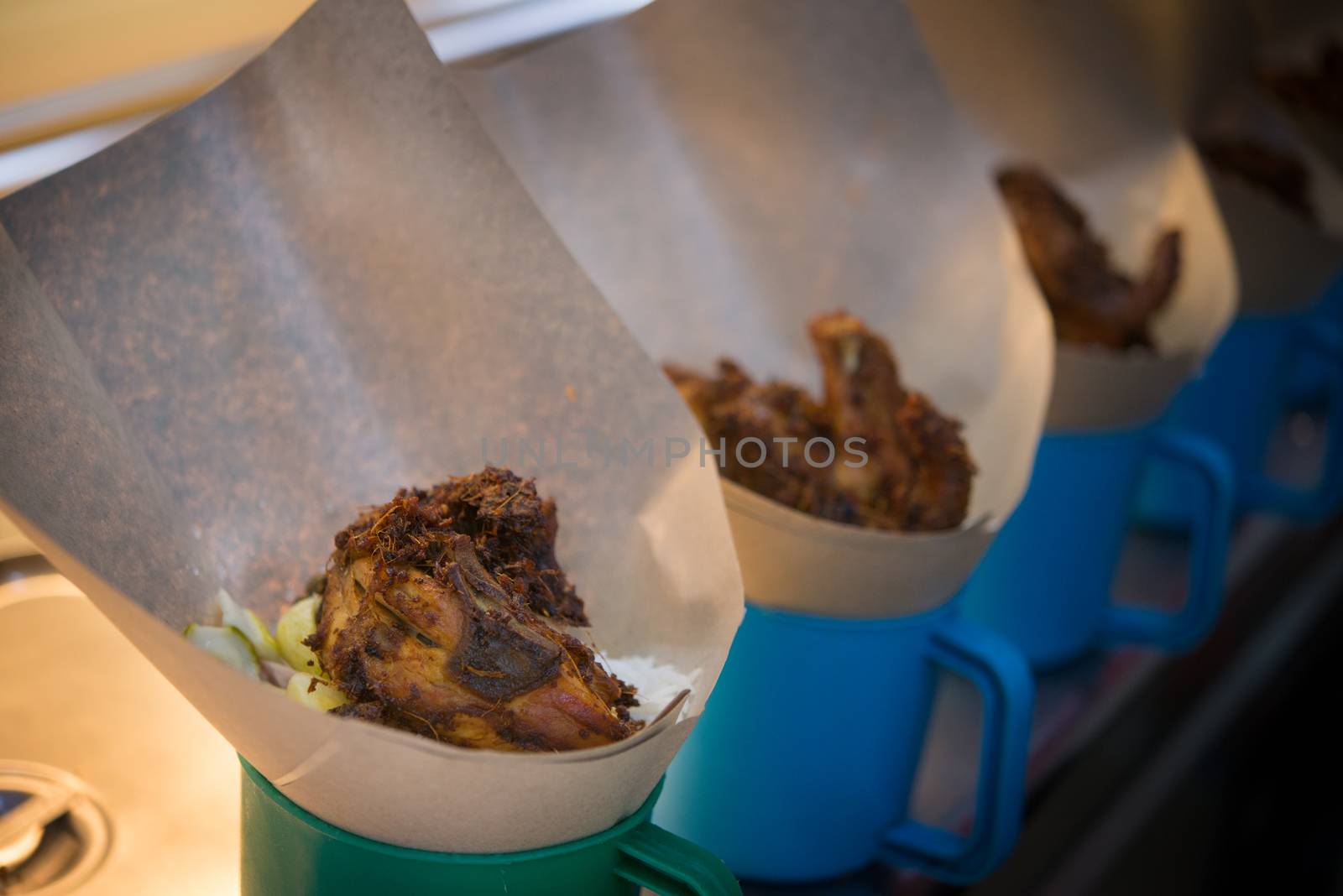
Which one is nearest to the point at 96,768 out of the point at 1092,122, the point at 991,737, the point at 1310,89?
the point at 991,737

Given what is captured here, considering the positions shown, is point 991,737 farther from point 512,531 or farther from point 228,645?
point 228,645

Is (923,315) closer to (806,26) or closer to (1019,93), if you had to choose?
(806,26)

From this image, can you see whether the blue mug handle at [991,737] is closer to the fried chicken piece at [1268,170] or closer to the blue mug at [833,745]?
the blue mug at [833,745]

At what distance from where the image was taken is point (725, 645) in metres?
0.80

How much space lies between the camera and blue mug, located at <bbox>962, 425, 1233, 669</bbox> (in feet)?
4.70

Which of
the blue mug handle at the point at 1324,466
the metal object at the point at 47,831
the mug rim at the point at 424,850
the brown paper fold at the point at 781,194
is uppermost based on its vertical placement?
the brown paper fold at the point at 781,194

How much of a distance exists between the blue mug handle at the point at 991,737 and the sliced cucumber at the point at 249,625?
1.79 feet

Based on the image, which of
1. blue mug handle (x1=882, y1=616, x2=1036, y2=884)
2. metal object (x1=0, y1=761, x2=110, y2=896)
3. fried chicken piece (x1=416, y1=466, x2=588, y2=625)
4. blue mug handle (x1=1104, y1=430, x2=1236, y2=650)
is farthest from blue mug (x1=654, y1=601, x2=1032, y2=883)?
blue mug handle (x1=1104, y1=430, x2=1236, y2=650)

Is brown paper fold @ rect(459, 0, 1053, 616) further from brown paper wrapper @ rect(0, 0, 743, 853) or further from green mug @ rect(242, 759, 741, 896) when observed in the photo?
green mug @ rect(242, 759, 741, 896)

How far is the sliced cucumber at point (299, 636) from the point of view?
0.81 meters

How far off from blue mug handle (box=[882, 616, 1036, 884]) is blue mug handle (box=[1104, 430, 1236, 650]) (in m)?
0.57

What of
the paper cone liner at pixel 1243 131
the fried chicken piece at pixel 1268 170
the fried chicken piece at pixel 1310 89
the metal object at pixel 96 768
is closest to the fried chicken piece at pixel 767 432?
the metal object at pixel 96 768

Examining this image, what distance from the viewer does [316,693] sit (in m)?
0.75

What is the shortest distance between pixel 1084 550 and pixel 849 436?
0.43 m
